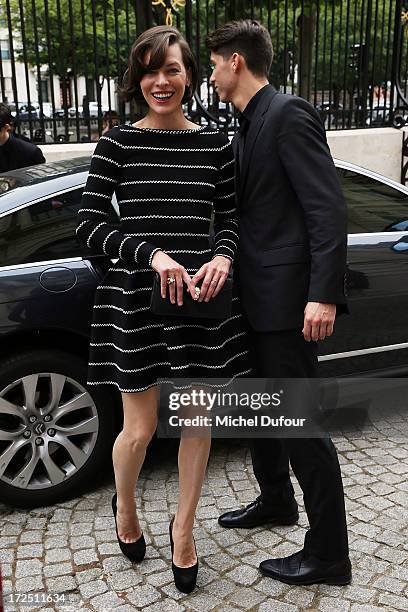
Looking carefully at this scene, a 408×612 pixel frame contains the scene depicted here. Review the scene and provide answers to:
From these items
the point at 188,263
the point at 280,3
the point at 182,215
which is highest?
the point at 280,3

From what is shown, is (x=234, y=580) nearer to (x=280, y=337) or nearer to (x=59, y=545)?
(x=59, y=545)

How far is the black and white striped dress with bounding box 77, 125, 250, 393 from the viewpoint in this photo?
2318 mm

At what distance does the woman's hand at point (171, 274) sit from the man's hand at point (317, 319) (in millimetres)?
409

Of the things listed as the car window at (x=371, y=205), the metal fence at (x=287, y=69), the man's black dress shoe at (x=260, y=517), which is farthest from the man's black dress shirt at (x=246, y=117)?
the metal fence at (x=287, y=69)

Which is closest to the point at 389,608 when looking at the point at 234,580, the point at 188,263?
the point at 234,580

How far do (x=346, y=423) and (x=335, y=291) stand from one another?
75.6 inches

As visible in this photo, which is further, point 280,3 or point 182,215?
point 280,3

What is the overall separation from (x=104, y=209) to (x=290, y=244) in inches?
25.5

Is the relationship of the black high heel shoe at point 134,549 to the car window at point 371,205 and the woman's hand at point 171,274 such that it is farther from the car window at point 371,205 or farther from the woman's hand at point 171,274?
the car window at point 371,205

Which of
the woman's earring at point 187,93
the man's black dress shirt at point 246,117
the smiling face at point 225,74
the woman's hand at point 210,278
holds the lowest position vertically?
the woman's hand at point 210,278

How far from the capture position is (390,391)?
434 cm

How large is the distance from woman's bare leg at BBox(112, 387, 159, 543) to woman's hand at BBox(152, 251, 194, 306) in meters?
0.42

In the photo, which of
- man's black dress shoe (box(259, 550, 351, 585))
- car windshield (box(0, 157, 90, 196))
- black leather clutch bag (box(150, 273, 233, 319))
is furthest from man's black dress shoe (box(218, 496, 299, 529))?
car windshield (box(0, 157, 90, 196))

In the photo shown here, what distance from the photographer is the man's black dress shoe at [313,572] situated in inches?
103
